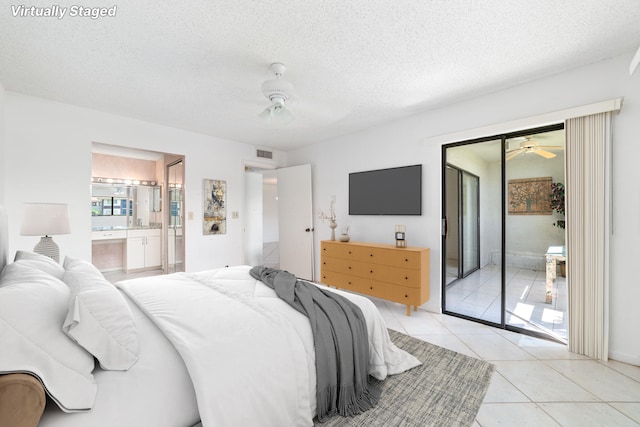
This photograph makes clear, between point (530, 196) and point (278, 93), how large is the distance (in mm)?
2691

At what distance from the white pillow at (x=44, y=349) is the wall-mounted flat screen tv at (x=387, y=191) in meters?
3.35

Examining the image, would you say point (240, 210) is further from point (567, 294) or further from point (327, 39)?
point (567, 294)

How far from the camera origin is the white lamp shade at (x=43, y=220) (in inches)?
95.8

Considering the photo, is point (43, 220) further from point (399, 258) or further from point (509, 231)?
point (509, 231)

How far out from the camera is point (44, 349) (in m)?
0.98

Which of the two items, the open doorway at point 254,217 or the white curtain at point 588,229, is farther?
the open doorway at point 254,217

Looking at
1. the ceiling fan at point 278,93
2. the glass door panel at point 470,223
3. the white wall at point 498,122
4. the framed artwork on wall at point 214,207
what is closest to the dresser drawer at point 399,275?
the white wall at point 498,122

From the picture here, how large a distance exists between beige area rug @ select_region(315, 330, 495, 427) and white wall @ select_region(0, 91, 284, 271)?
11.4 ft

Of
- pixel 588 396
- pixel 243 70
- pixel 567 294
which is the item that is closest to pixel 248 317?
pixel 243 70

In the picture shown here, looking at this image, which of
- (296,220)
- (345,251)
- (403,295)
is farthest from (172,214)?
(403,295)

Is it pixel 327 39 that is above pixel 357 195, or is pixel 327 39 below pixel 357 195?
above

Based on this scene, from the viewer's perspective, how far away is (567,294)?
247cm

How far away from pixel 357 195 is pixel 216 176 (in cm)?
232

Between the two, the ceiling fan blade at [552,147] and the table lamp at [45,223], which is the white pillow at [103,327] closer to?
the table lamp at [45,223]
